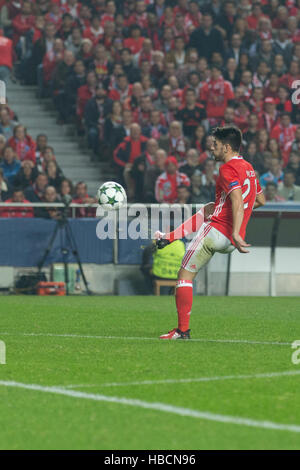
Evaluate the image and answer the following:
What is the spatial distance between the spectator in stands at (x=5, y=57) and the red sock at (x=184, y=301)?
45.5 ft

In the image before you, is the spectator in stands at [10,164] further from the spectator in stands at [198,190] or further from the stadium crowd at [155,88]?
the spectator in stands at [198,190]

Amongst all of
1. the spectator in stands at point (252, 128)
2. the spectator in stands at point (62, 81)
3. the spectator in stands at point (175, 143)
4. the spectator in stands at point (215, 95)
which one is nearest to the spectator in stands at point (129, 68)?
the spectator in stands at point (62, 81)

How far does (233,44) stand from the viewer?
24328 millimetres

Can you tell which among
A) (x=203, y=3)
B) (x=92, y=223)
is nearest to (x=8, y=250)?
(x=92, y=223)

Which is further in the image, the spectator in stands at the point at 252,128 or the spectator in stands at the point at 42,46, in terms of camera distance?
the spectator in stands at the point at 42,46

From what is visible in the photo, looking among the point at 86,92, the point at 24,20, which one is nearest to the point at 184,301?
the point at 86,92

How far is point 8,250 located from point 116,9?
8.85 meters

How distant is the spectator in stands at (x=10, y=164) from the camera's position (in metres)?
19.2

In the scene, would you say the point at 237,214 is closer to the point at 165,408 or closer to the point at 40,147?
the point at 165,408

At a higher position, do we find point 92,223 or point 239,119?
point 239,119

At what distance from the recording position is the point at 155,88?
23141mm
